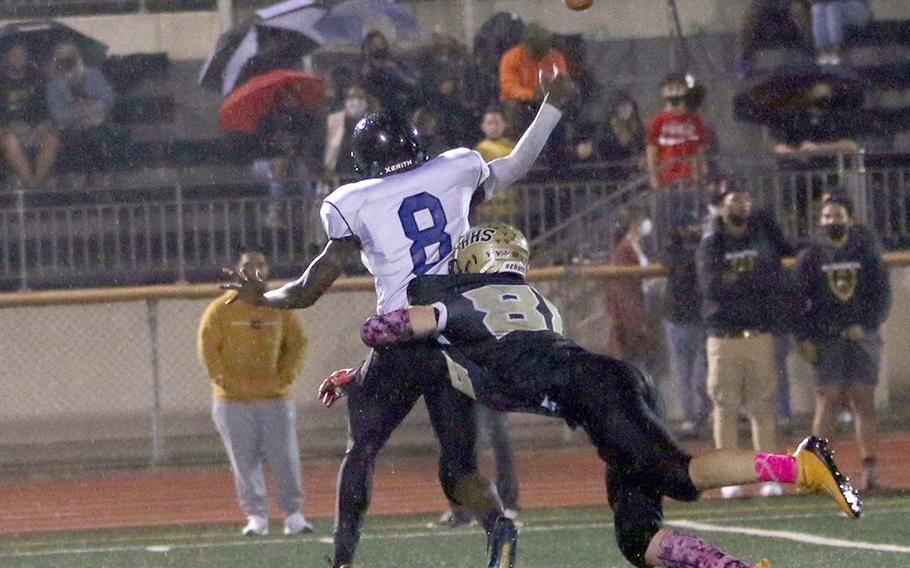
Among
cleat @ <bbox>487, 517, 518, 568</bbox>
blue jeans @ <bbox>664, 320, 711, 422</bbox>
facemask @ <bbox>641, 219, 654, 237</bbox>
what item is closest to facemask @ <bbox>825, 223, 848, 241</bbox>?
blue jeans @ <bbox>664, 320, 711, 422</bbox>

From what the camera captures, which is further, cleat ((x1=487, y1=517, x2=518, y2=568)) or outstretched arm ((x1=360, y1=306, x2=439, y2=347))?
cleat ((x1=487, y1=517, x2=518, y2=568))

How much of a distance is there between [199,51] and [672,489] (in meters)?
11.9

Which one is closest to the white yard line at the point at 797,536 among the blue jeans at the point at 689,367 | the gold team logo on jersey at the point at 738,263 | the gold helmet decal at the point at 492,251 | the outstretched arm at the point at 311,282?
the gold team logo on jersey at the point at 738,263

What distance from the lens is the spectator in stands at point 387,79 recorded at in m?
14.2

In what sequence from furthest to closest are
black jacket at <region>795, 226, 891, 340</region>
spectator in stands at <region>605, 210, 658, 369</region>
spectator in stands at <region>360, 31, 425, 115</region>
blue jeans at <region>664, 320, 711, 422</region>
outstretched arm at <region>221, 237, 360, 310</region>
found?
spectator in stands at <region>360, 31, 425, 115</region>, spectator in stands at <region>605, 210, 658, 369</region>, blue jeans at <region>664, 320, 711, 422</region>, black jacket at <region>795, 226, 891, 340</region>, outstretched arm at <region>221, 237, 360, 310</region>

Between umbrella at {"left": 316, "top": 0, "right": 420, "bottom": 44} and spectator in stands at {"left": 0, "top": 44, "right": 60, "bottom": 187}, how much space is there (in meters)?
2.45

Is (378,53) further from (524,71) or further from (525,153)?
(525,153)

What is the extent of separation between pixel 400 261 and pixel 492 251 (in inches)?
27.9

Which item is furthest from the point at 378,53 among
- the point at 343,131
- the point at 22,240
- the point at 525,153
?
the point at 525,153

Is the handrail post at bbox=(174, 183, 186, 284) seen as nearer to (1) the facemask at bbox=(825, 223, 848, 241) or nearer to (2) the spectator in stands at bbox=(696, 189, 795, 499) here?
(2) the spectator in stands at bbox=(696, 189, 795, 499)

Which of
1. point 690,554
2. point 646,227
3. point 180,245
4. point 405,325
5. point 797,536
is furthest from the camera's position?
point 180,245

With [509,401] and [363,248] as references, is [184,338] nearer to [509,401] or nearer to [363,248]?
[363,248]

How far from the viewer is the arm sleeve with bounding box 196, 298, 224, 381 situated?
32.1ft

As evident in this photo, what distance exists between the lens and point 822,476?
5.11m
